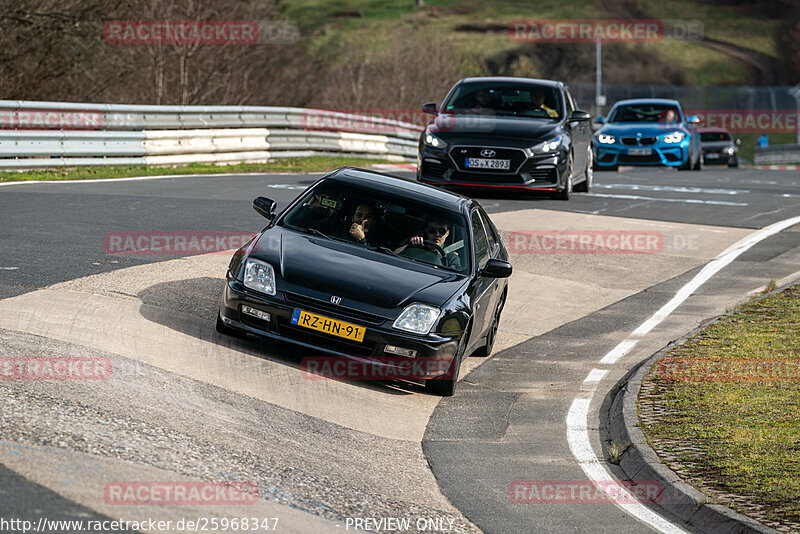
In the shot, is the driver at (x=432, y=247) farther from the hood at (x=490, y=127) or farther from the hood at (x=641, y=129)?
the hood at (x=641, y=129)

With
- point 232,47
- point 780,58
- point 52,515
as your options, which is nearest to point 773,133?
point 780,58

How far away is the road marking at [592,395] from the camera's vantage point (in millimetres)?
6691

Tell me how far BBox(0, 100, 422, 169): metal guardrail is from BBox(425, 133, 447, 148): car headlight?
648cm

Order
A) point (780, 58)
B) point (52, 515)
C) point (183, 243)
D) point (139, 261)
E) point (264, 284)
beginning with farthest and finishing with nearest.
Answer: point (780, 58) < point (183, 243) < point (139, 261) < point (264, 284) < point (52, 515)

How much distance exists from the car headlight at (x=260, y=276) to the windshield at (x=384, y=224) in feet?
2.67

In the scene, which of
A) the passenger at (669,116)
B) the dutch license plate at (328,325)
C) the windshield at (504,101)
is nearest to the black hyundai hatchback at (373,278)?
the dutch license plate at (328,325)

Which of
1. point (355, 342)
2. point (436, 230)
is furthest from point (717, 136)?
point (355, 342)

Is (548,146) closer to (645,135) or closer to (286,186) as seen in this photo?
(286,186)

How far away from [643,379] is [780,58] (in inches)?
4927

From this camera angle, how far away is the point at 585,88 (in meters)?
99.9

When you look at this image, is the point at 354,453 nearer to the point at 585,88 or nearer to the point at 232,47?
the point at 232,47

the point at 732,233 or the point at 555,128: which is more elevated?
the point at 555,128

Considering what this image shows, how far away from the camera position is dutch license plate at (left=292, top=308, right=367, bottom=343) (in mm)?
8586

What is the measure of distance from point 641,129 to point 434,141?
1091cm
